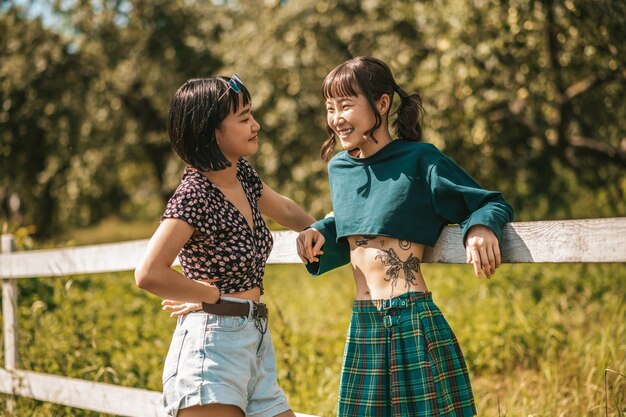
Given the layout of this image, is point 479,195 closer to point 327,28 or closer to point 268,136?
point 327,28

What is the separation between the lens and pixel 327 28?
10102 mm

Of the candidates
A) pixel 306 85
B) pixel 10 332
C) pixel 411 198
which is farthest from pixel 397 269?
pixel 306 85

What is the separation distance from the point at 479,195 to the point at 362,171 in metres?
0.44

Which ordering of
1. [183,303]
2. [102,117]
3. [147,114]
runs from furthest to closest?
[147,114], [102,117], [183,303]

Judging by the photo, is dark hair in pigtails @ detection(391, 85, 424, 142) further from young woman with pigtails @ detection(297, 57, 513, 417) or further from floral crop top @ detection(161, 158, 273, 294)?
floral crop top @ detection(161, 158, 273, 294)

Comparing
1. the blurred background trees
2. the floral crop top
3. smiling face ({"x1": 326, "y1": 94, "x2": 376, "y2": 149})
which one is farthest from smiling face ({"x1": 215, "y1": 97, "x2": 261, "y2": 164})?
the blurred background trees

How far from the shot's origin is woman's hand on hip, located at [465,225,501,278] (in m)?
2.26

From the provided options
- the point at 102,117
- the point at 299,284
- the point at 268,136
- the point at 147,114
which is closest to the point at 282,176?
the point at 268,136

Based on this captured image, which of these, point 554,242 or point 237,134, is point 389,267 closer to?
point 554,242

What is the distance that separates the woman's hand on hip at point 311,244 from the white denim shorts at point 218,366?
0.31m

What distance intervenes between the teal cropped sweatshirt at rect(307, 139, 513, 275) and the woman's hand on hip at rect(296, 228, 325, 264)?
78 mm

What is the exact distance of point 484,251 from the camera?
2268 millimetres

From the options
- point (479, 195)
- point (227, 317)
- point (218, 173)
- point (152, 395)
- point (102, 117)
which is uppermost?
point (102, 117)

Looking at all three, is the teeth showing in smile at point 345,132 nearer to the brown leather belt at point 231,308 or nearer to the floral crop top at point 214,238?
the floral crop top at point 214,238
